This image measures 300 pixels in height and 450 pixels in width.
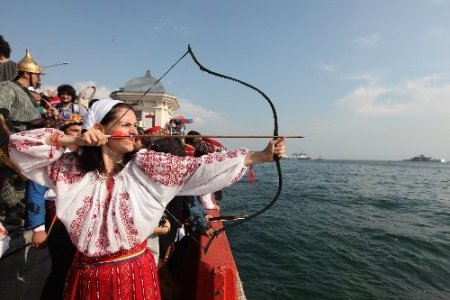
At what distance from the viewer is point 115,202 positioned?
1908mm

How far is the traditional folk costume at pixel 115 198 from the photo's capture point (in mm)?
1876

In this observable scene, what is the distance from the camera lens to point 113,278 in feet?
6.36

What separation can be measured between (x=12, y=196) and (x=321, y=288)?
24.6 feet

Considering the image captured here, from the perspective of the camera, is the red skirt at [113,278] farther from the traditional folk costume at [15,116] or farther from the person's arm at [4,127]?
the traditional folk costume at [15,116]

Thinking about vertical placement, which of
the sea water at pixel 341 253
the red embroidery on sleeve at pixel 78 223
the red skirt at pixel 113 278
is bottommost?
the sea water at pixel 341 253

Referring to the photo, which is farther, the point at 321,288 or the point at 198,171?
the point at 321,288

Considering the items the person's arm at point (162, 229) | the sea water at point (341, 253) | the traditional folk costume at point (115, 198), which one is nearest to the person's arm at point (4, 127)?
the traditional folk costume at point (115, 198)

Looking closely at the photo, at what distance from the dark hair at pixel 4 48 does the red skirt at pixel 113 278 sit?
4.30m

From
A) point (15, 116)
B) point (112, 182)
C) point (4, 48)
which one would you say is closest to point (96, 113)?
point (112, 182)

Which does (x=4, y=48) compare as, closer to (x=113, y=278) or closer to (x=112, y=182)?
(x=112, y=182)

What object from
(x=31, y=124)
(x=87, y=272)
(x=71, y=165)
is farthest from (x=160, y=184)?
(x=31, y=124)

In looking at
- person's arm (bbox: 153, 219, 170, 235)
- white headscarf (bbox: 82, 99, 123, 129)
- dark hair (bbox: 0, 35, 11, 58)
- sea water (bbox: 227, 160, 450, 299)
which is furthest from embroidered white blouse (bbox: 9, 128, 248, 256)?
sea water (bbox: 227, 160, 450, 299)

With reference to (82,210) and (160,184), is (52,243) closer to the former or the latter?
(82,210)

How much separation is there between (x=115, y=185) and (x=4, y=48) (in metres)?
4.31
